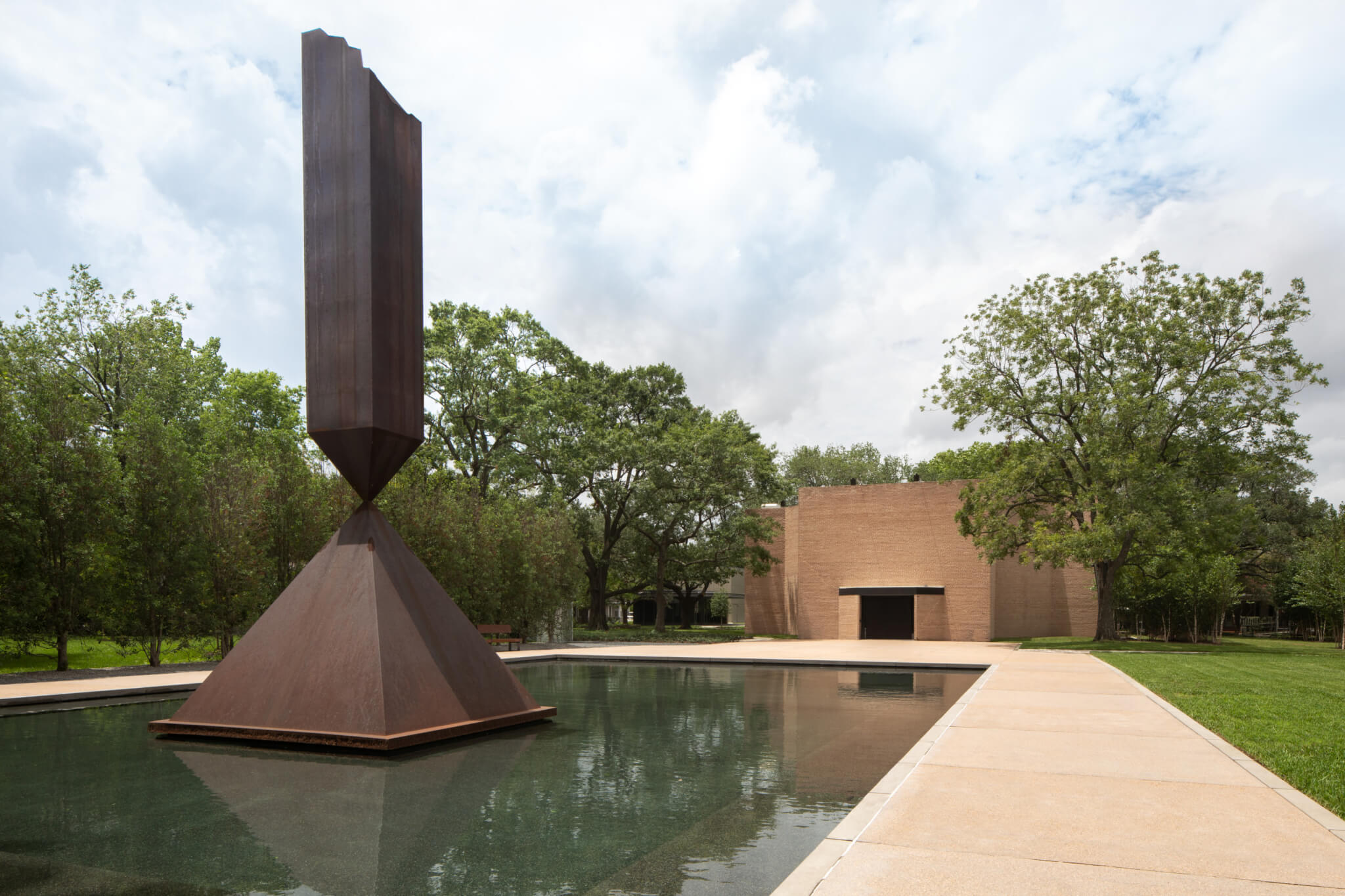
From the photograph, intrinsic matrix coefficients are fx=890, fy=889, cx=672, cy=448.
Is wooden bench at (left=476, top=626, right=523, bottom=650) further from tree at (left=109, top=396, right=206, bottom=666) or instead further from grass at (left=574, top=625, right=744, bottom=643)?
grass at (left=574, top=625, right=744, bottom=643)

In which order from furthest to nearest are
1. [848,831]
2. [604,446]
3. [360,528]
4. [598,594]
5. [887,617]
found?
[598,594] < [887,617] < [604,446] < [360,528] < [848,831]

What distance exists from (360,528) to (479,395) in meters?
27.5

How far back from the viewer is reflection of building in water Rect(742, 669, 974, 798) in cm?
692

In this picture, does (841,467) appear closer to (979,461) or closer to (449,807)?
(979,461)

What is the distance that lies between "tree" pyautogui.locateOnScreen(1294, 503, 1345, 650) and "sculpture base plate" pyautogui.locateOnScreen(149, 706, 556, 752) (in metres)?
34.2

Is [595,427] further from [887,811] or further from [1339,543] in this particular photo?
[887,811]

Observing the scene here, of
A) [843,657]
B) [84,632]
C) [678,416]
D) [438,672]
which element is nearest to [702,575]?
[678,416]

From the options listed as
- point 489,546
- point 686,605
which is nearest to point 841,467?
point 686,605

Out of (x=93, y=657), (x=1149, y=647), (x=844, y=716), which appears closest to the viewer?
(x=844, y=716)

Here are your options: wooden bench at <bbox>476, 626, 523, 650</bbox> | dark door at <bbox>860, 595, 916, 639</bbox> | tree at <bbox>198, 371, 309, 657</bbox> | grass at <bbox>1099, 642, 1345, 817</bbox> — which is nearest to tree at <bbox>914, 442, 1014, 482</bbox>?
dark door at <bbox>860, 595, 916, 639</bbox>

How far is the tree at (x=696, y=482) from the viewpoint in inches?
1358

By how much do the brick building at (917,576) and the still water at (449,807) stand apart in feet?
82.3

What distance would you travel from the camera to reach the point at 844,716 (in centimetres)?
1048

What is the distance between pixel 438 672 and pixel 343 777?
179 centimetres
